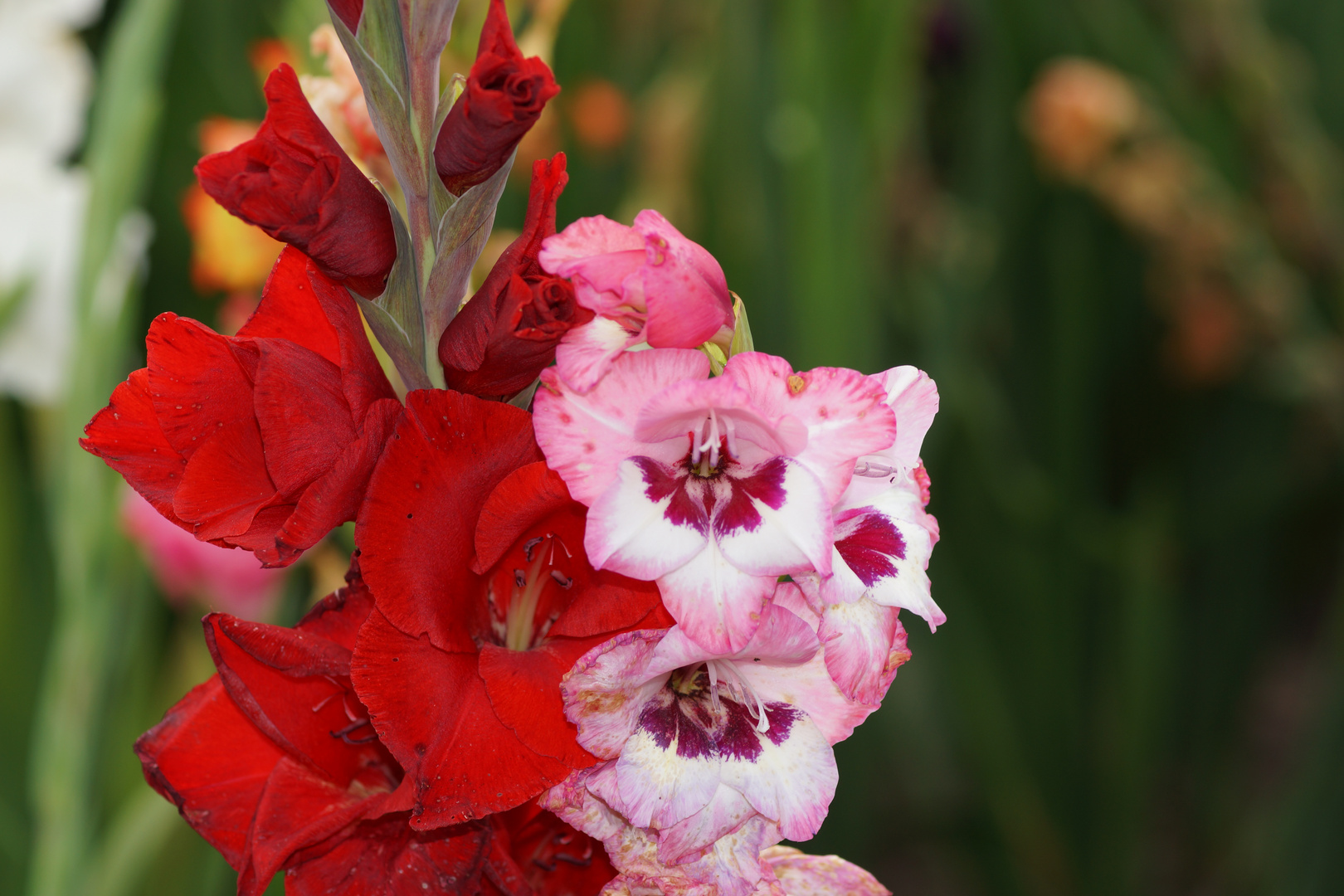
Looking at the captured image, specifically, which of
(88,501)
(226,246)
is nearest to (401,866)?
(88,501)

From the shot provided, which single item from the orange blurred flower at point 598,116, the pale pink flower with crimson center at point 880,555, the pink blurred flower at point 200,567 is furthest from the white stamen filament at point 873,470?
the orange blurred flower at point 598,116

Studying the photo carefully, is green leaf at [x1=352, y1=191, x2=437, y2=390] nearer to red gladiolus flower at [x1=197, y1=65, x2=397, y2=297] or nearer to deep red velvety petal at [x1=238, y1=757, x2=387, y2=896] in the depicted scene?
red gladiolus flower at [x1=197, y1=65, x2=397, y2=297]

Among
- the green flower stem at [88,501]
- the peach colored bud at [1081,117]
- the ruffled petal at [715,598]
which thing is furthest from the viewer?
the peach colored bud at [1081,117]

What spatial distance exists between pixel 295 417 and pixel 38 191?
0.77 m

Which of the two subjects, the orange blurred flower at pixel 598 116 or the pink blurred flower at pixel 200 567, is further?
the orange blurred flower at pixel 598 116

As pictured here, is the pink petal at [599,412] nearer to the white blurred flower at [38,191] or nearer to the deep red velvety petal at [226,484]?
the deep red velvety petal at [226,484]

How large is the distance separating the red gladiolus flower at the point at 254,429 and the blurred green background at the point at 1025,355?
1.64 ft

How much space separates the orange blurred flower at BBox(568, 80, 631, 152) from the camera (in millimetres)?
1106

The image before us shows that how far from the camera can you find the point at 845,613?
32 centimetres

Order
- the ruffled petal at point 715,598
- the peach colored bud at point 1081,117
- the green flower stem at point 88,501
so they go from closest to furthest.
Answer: the ruffled petal at point 715,598, the green flower stem at point 88,501, the peach colored bud at point 1081,117

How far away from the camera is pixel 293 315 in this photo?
364mm

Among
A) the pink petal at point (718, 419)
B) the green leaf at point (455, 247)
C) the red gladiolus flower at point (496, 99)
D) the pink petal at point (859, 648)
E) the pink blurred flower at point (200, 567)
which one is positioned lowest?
the pink blurred flower at point (200, 567)

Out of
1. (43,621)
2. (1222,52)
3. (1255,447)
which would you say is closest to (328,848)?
(43,621)

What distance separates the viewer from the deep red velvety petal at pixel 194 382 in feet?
1.08
